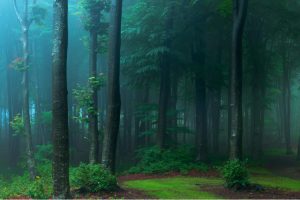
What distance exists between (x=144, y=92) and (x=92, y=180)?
21.9 metres

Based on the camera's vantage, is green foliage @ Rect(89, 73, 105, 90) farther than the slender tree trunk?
No

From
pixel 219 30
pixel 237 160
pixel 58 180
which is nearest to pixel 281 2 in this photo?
pixel 219 30

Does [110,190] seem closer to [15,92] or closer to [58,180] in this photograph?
[58,180]

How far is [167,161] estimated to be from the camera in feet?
81.9

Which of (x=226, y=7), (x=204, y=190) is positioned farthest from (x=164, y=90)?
(x=204, y=190)

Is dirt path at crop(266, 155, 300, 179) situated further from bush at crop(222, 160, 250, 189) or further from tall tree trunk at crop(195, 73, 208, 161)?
bush at crop(222, 160, 250, 189)

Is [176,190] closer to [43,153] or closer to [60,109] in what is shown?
[60,109]

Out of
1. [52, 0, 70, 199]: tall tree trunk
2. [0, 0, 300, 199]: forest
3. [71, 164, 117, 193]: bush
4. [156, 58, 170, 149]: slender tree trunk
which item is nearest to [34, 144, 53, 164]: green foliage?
[0, 0, 300, 199]: forest

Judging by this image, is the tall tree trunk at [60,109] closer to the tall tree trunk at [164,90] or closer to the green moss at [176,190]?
the green moss at [176,190]

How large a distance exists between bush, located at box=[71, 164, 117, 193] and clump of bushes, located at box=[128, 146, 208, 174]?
9.91 m

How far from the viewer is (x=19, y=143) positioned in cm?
3694

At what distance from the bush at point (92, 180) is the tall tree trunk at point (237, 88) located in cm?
500

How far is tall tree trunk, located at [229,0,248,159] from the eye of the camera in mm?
16328

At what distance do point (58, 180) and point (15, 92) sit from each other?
28.7m
